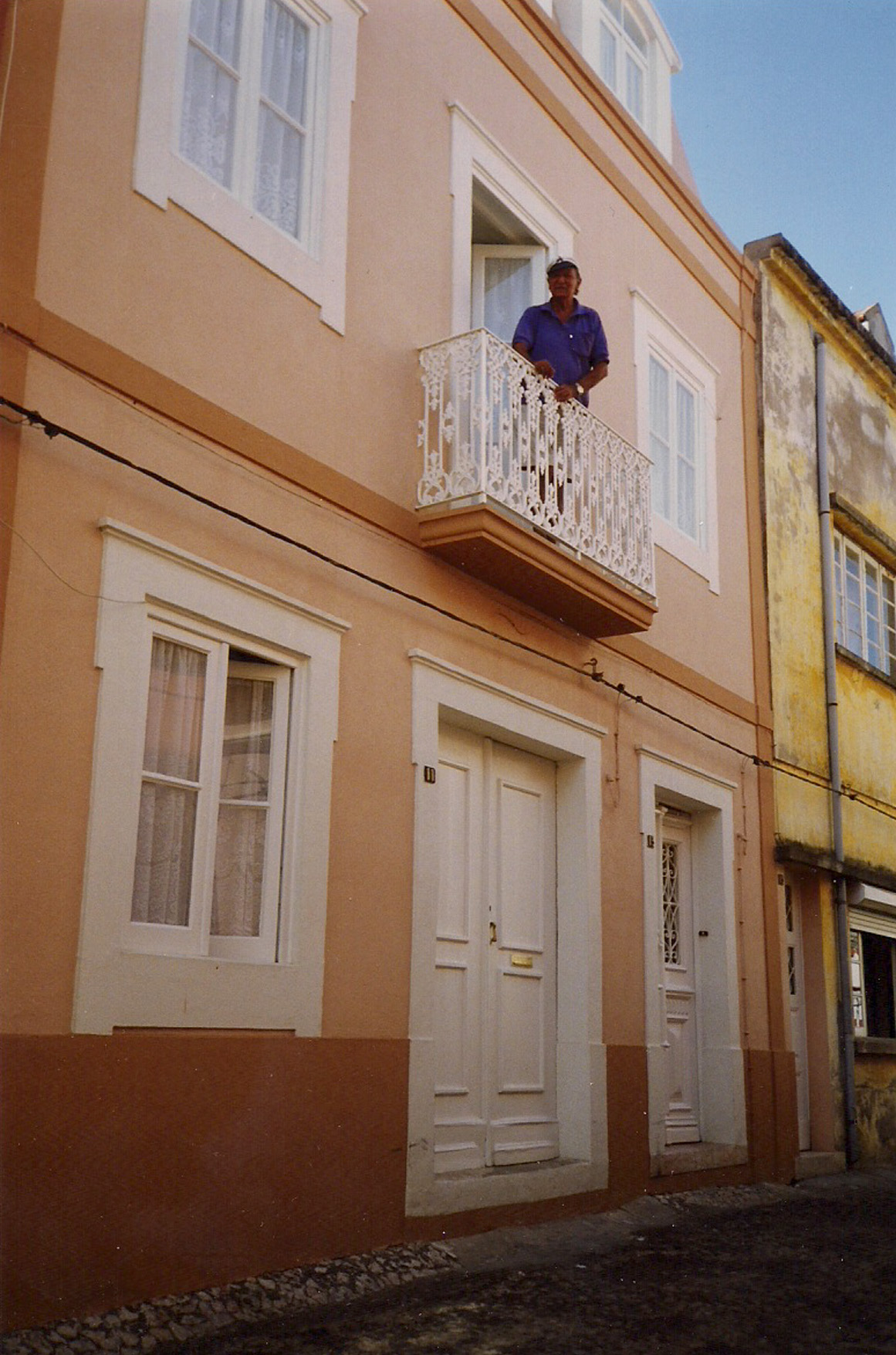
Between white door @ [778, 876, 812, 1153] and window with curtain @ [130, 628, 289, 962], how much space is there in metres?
6.51

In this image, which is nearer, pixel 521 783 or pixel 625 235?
pixel 521 783

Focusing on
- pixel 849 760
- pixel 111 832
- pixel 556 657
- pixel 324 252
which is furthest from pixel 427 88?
pixel 849 760

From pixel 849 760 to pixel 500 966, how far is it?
616cm

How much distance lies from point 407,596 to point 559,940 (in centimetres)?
277

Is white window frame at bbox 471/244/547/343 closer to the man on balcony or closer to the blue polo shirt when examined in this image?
the man on balcony

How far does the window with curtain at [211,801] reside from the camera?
19.7ft

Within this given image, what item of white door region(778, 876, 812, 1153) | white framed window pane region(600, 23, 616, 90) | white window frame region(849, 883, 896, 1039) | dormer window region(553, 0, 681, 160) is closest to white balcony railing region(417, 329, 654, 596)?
dormer window region(553, 0, 681, 160)

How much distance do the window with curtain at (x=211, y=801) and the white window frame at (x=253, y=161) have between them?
207cm

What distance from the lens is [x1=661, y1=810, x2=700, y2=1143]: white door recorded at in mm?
10445

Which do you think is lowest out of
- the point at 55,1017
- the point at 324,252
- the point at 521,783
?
the point at 55,1017

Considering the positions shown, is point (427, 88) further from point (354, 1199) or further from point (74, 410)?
point (354, 1199)

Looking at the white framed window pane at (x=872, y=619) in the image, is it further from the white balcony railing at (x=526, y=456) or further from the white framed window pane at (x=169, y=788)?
the white framed window pane at (x=169, y=788)

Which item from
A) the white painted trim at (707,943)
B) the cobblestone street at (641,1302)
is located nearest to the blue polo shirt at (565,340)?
the white painted trim at (707,943)

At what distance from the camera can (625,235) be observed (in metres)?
10.9
